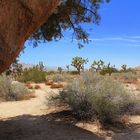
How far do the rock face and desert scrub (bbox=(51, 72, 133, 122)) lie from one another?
5.16 metres

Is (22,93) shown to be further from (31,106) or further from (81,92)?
(81,92)

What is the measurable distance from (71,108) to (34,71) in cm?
2416

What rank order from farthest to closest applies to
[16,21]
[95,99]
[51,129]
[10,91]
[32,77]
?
[32,77] < [10,91] < [95,99] < [51,129] < [16,21]

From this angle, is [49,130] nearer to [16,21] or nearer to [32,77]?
[16,21]

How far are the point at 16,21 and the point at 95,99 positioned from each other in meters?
5.64

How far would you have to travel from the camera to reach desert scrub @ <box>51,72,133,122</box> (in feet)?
43.0

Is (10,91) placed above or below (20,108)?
above

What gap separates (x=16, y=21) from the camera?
8.35 m

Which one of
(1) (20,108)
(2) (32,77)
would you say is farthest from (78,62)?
(1) (20,108)

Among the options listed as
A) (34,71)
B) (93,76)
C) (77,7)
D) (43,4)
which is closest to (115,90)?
(93,76)

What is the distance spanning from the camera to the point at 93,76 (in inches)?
661

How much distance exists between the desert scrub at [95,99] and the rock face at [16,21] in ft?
16.9

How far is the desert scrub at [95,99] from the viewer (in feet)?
43.0

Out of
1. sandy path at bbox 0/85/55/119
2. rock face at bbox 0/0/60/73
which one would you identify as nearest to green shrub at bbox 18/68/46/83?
sandy path at bbox 0/85/55/119
